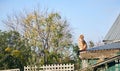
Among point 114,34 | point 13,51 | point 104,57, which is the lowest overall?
point 104,57

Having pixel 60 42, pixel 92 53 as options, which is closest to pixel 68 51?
pixel 60 42

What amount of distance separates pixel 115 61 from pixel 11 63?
15.2 m

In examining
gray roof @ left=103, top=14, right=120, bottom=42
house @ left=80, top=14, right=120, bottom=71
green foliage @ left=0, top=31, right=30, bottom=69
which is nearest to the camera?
house @ left=80, top=14, right=120, bottom=71

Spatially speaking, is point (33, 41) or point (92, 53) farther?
point (33, 41)

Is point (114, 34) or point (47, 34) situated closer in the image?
point (114, 34)

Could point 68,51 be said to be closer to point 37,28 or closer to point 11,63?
point 37,28

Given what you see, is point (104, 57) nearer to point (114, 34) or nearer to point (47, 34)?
point (114, 34)

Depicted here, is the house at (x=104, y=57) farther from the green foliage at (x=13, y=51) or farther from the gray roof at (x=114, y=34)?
the green foliage at (x=13, y=51)

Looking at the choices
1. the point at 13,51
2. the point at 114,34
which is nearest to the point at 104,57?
the point at 114,34

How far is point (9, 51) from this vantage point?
3180 centimetres

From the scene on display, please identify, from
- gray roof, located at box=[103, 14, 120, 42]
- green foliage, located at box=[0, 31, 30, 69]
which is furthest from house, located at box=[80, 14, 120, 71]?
green foliage, located at box=[0, 31, 30, 69]

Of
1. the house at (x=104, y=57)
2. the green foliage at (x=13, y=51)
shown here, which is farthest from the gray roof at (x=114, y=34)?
the green foliage at (x=13, y=51)

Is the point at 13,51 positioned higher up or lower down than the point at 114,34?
lower down

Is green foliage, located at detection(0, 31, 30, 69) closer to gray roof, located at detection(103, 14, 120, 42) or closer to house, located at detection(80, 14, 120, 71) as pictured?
gray roof, located at detection(103, 14, 120, 42)
